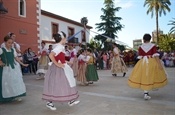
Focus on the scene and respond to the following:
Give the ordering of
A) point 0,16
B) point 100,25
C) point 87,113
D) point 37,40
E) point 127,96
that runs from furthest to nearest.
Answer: point 100,25 → point 37,40 → point 0,16 → point 127,96 → point 87,113

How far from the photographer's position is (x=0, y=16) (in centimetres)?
1491

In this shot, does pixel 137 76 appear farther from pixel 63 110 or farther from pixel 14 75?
pixel 14 75

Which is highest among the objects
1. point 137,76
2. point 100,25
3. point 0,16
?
point 100,25

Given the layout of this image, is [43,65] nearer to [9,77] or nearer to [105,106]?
[9,77]

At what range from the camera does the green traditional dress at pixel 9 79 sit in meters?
5.62

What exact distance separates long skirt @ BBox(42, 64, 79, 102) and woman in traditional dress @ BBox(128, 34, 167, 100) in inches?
73.0

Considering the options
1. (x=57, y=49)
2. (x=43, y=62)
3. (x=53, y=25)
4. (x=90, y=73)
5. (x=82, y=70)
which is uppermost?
(x=53, y=25)

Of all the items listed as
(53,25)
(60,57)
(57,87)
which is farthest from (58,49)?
(53,25)

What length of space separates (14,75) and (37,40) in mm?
12906

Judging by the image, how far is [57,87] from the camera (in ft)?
15.6

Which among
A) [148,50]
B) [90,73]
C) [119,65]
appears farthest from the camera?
[119,65]

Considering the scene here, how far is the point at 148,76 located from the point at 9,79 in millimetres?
3237

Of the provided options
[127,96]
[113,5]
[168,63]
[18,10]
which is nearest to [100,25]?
[113,5]

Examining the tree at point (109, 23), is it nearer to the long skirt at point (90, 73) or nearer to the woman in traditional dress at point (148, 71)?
the long skirt at point (90, 73)
